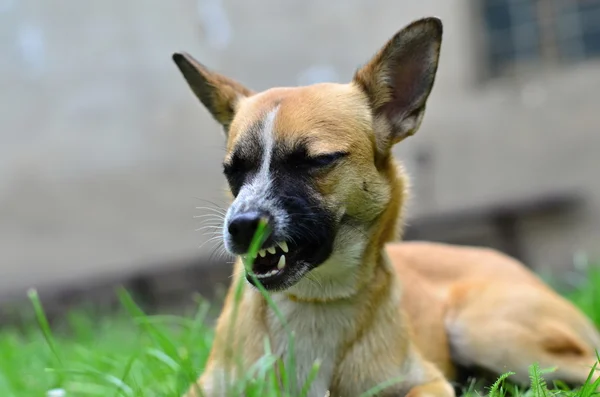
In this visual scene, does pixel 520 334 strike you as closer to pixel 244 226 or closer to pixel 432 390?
pixel 432 390

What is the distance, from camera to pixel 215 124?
317 inches

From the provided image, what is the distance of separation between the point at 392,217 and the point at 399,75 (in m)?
0.59

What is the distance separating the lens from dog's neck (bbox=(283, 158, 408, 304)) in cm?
278

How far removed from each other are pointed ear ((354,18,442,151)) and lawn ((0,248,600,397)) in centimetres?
112

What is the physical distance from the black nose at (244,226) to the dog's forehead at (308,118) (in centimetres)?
35

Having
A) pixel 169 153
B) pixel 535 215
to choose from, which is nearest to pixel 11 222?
pixel 169 153

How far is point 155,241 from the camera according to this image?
8141 millimetres

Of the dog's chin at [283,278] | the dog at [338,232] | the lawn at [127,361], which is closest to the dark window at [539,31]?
the lawn at [127,361]

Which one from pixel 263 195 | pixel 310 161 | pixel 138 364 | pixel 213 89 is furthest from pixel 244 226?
pixel 138 364

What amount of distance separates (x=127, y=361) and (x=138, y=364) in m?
0.15

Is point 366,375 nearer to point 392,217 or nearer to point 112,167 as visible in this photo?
point 392,217

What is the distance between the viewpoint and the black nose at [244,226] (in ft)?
7.97

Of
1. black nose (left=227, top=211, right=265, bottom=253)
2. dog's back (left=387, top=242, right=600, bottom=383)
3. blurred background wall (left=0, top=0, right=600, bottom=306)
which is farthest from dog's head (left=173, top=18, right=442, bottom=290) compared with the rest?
blurred background wall (left=0, top=0, right=600, bottom=306)

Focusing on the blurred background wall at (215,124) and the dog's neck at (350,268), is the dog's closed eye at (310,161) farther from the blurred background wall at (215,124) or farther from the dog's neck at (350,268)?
the blurred background wall at (215,124)
